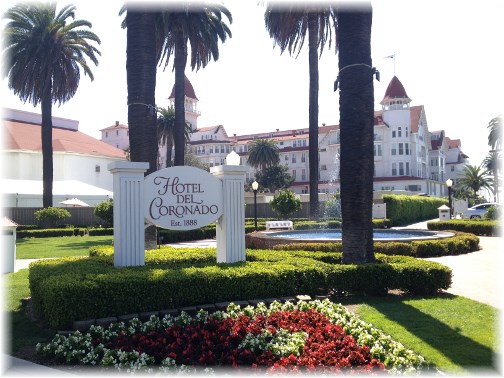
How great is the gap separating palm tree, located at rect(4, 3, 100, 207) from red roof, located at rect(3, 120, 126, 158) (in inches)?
693

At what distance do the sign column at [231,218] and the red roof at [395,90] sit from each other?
62347 mm

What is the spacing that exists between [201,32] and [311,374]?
1042 inches

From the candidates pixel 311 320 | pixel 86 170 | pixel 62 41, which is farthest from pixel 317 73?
pixel 86 170

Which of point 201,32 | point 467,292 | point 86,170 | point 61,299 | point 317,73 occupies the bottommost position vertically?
point 467,292

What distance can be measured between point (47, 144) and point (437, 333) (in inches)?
1252

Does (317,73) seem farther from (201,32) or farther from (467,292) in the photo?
(467,292)

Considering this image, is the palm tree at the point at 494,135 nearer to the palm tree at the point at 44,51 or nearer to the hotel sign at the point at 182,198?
the palm tree at the point at 44,51

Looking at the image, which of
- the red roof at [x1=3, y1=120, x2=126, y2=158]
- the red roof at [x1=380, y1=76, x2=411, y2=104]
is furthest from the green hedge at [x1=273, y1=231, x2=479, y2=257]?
the red roof at [x1=380, y1=76, x2=411, y2=104]

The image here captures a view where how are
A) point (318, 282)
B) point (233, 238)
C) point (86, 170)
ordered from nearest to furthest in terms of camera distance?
1. point (318, 282)
2. point (233, 238)
3. point (86, 170)

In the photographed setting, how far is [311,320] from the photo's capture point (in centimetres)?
695

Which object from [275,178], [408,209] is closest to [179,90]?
[408,209]

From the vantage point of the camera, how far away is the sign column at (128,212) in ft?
29.4

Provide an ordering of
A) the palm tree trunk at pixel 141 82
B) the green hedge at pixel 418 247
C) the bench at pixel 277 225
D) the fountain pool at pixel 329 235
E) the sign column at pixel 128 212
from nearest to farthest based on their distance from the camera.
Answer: the sign column at pixel 128 212 < the palm tree trunk at pixel 141 82 < the green hedge at pixel 418 247 < the fountain pool at pixel 329 235 < the bench at pixel 277 225

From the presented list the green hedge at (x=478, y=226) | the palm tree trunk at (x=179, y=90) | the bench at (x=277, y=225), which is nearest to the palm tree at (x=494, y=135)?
the green hedge at (x=478, y=226)
